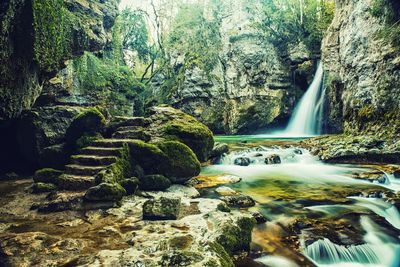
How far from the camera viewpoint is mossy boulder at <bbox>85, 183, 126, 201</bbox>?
18.8ft

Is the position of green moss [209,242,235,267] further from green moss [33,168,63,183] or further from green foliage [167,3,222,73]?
green foliage [167,3,222,73]

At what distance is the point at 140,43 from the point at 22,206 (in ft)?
97.3

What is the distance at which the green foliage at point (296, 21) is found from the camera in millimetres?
26375

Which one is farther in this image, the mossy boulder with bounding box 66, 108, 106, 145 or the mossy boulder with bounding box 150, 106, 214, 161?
the mossy boulder with bounding box 150, 106, 214, 161

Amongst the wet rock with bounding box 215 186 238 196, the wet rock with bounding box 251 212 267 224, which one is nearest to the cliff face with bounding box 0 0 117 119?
the wet rock with bounding box 215 186 238 196

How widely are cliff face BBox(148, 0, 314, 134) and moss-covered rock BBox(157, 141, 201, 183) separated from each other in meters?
19.9

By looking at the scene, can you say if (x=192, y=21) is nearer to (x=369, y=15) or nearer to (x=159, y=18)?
(x=159, y=18)

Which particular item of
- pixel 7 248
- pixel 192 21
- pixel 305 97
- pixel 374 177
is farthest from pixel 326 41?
pixel 7 248

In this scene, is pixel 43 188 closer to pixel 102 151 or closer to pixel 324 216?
pixel 102 151

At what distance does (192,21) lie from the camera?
111 ft

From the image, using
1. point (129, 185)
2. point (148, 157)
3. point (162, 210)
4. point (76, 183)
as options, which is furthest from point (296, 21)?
point (162, 210)

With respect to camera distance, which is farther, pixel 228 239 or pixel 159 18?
pixel 159 18

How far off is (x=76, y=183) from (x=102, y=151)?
1.35 meters

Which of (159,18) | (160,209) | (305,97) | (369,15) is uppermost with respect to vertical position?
(159,18)
